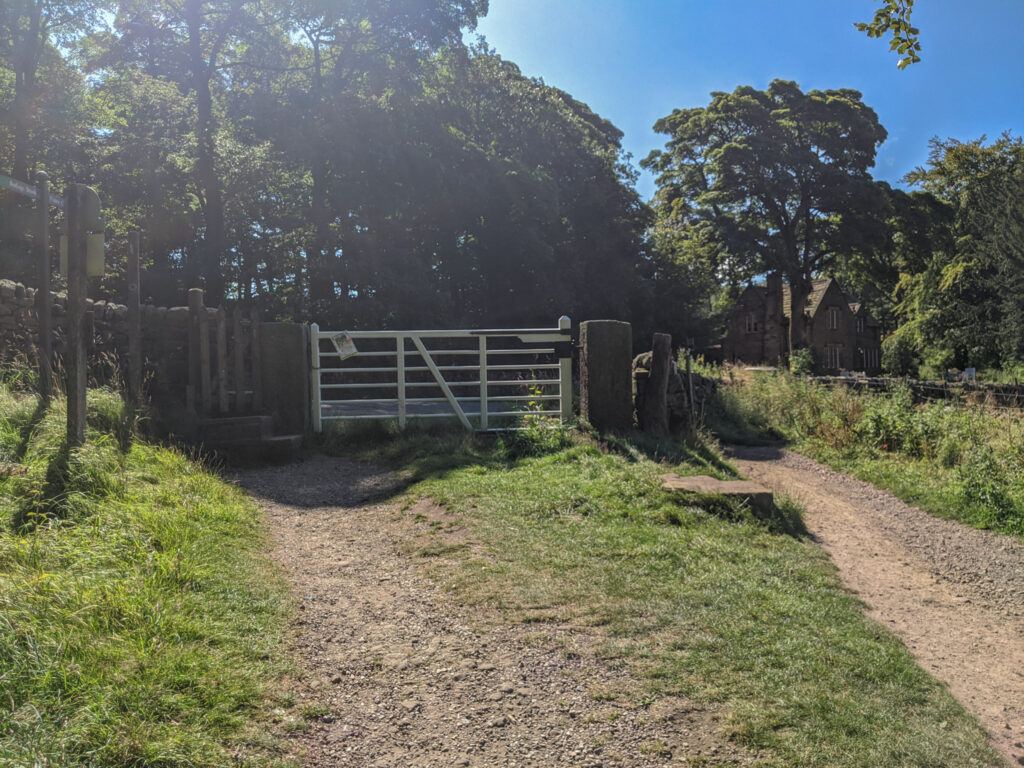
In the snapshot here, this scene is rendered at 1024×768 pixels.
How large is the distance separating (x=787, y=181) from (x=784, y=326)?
11006 mm

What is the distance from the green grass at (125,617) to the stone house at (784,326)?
44.7 m

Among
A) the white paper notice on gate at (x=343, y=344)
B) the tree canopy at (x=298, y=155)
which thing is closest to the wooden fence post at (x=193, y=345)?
the white paper notice on gate at (x=343, y=344)

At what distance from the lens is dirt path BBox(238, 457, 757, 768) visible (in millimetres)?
2803

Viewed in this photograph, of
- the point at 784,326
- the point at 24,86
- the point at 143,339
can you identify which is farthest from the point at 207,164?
the point at 784,326

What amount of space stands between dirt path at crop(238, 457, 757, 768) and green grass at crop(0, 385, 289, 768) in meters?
0.25

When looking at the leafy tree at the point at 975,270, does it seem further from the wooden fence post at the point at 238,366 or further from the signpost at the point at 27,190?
the signpost at the point at 27,190

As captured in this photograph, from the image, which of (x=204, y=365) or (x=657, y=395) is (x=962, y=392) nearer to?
(x=657, y=395)

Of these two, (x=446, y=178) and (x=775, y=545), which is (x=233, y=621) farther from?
(x=446, y=178)

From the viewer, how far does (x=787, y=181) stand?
1473 inches

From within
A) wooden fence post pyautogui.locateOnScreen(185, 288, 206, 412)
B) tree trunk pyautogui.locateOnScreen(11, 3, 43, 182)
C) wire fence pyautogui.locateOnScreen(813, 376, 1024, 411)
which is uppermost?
tree trunk pyautogui.locateOnScreen(11, 3, 43, 182)

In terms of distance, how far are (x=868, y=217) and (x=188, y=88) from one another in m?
32.2

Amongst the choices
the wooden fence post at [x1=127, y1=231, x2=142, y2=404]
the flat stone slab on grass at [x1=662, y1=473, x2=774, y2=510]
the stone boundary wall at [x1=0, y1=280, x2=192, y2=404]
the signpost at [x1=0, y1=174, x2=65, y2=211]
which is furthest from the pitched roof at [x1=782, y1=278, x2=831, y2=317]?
the signpost at [x1=0, y1=174, x2=65, y2=211]

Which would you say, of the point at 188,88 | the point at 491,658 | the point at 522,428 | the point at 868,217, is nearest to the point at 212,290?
the point at 188,88

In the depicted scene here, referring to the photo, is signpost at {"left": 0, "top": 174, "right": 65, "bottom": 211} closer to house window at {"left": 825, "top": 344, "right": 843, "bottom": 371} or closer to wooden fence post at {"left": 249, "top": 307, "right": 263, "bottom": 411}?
wooden fence post at {"left": 249, "top": 307, "right": 263, "bottom": 411}
